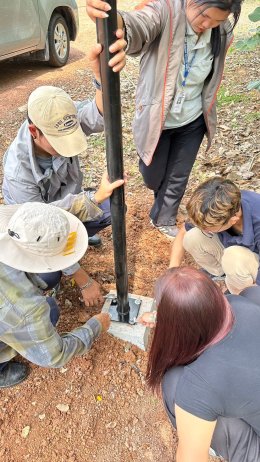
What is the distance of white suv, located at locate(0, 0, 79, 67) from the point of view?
17.4 feet

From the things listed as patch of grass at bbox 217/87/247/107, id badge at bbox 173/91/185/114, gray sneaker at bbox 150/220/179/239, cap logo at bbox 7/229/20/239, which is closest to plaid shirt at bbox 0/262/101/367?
cap logo at bbox 7/229/20/239

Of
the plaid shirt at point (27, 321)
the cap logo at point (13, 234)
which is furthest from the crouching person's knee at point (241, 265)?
the cap logo at point (13, 234)

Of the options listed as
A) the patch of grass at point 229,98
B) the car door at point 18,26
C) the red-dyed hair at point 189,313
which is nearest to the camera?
the red-dyed hair at point 189,313

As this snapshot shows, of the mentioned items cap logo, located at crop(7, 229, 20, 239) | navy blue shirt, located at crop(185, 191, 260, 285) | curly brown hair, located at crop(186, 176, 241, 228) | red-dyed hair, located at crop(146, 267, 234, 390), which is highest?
cap logo, located at crop(7, 229, 20, 239)

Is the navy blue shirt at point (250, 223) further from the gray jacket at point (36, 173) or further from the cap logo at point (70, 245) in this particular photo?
the cap logo at point (70, 245)

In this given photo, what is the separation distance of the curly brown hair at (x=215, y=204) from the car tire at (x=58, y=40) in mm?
5076

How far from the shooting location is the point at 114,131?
58.6 inches

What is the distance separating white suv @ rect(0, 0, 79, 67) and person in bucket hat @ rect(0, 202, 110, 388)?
14.8 feet

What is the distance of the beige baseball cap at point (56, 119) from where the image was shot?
1.89 m

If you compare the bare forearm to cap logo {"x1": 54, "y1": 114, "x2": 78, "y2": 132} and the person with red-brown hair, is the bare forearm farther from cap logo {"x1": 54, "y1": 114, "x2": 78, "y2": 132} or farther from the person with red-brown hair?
the person with red-brown hair

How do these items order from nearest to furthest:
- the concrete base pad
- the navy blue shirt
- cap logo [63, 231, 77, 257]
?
cap logo [63, 231, 77, 257], the navy blue shirt, the concrete base pad

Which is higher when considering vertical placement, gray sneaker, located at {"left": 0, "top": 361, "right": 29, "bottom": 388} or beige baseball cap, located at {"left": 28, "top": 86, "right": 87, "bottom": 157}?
beige baseball cap, located at {"left": 28, "top": 86, "right": 87, "bottom": 157}

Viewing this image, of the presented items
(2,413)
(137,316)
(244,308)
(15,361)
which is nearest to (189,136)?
(137,316)

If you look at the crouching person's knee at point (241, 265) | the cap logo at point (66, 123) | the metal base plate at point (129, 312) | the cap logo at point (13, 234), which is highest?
the cap logo at point (66, 123)
